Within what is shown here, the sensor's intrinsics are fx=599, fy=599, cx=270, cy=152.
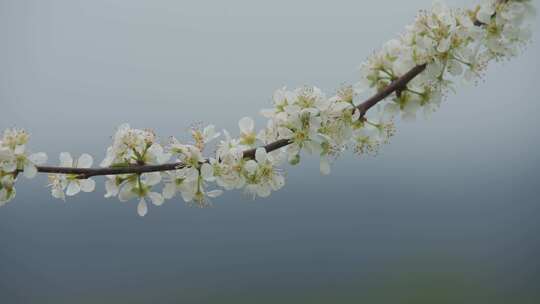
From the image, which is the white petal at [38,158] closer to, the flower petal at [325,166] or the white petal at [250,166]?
the white petal at [250,166]

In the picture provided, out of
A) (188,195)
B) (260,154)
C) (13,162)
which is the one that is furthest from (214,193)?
(13,162)

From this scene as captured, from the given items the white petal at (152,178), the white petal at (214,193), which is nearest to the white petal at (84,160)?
the white petal at (152,178)

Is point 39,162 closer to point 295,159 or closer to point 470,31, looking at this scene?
point 295,159

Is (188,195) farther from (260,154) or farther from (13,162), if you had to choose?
(13,162)

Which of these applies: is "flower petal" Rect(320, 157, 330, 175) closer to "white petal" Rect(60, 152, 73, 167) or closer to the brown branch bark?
the brown branch bark

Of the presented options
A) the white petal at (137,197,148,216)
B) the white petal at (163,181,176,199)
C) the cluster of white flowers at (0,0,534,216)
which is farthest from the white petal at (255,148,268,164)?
the white petal at (137,197,148,216)

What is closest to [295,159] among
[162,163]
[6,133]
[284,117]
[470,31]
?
[284,117]

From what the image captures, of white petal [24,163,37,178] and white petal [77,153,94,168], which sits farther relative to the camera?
white petal [77,153,94,168]
